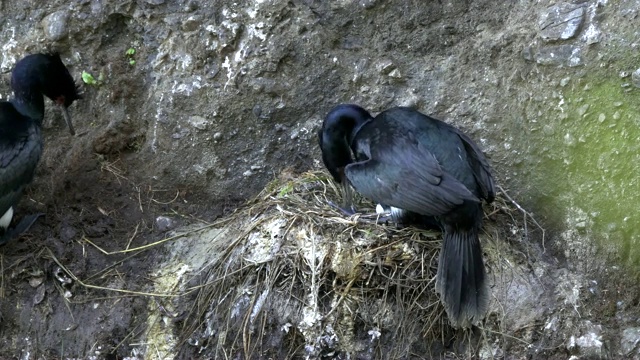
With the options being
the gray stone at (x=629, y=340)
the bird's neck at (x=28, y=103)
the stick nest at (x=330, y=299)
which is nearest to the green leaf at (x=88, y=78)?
the bird's neck at (x=28, y=103)

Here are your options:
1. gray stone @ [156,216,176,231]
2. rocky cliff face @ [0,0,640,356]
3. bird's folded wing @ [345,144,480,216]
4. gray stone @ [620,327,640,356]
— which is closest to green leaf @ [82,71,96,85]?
rocky cliff face @ [0,0,640,356]

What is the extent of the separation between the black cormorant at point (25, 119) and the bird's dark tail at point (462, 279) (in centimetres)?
248

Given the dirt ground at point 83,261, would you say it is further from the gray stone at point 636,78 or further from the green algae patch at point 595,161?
the gray stone at point 636,78

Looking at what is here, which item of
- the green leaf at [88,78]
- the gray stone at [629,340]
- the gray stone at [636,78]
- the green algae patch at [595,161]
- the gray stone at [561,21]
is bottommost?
the gray stone at [629,340]

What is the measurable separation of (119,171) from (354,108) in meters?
1.58

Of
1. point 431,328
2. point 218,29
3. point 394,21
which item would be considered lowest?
point 431,328

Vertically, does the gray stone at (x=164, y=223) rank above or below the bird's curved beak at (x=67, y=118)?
below

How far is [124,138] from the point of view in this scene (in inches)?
266

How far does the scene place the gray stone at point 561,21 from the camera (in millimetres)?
6082

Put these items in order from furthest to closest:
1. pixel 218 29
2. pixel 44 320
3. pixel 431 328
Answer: pixel 218 29
pixel 44 320
pixel 431 328

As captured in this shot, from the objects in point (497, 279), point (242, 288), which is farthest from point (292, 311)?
point (497, 279)

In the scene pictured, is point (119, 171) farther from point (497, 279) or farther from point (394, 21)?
point (497, 279)

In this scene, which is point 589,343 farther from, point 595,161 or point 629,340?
point 595,161

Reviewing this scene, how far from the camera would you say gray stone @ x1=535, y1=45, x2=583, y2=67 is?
239 inches
